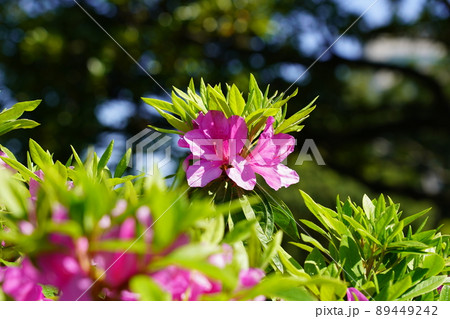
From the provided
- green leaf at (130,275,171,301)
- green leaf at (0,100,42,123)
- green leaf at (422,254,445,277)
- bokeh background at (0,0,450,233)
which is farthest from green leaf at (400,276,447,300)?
bokeh background at (0,0,450,233)

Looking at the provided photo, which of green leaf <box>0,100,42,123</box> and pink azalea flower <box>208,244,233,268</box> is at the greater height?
green leaf <box>0,100,42,123</box>

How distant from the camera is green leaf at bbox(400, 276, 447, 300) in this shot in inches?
19.1

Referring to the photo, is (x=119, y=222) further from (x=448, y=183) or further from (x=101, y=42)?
(x=448, y=183)

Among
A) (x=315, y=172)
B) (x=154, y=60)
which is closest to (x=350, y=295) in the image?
(x=154, y=60)

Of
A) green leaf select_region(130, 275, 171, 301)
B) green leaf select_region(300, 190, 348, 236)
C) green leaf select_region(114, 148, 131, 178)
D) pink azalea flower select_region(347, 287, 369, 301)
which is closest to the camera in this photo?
green leaf select_region(130, 275, 171, 301)

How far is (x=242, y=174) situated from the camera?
2.15 ft

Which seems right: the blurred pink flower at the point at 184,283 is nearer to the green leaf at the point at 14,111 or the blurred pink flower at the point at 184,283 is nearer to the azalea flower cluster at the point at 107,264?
the azalea flower cluster at the point at 107,264

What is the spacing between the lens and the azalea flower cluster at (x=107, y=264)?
0.30 meters

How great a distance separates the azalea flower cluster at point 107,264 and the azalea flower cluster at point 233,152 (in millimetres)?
299

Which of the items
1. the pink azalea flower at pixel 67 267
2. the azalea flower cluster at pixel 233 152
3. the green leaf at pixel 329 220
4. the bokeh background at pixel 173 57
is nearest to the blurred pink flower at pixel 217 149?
the azalea flower cluster at pixel 233 152

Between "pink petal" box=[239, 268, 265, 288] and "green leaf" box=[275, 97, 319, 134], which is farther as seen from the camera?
"green leaf" box=[275, 97, 319, 134]

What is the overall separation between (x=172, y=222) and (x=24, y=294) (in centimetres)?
16

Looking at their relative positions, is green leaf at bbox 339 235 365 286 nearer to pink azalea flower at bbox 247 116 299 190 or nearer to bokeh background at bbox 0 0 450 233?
pink azalea flower at bbox 247 116 299 190

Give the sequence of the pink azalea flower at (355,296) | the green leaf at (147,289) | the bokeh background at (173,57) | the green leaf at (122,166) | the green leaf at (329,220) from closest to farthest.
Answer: the green leaf at (147,289), the pink azalea flower at (355,296), the green leaf at (329,220), the green leaf at (122,166), the bokeh background at (173,57)
